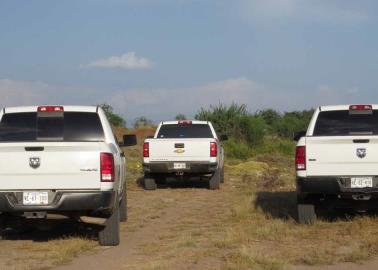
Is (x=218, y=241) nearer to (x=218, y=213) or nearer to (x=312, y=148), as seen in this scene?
(x=312, y=148)

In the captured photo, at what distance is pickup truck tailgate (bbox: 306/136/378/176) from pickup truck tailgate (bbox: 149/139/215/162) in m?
7.22

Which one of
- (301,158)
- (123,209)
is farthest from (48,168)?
(301,158)

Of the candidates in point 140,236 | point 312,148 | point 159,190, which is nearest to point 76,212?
point 140,236

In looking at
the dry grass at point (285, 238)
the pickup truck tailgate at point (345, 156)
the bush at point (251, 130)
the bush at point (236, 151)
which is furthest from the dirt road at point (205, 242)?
the bush at point (251, 130)

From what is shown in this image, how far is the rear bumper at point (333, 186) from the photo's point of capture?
954cm

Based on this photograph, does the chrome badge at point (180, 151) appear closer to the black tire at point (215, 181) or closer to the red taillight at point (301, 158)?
the black tire at point (215, 181)

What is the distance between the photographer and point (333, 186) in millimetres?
9570

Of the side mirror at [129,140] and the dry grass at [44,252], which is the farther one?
the side mirror at [129,140]

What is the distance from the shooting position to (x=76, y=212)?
8508mm

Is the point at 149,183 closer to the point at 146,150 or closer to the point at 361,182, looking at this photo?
the point at 146,150

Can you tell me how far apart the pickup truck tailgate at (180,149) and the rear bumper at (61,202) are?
8.45 metres

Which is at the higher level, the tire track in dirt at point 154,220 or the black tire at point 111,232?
the black tire at point 111,232

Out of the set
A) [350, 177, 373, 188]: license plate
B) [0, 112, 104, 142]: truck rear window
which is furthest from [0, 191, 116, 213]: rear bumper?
[350, 177, 373, 188]: license plate

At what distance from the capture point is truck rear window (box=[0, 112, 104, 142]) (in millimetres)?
8922
